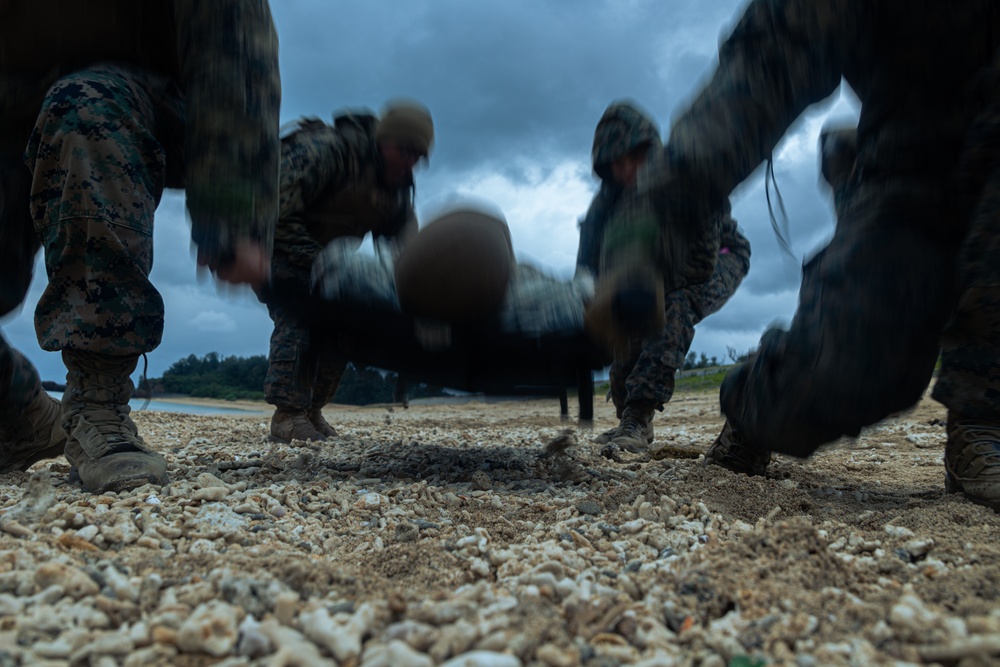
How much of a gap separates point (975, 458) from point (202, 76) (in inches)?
99.8

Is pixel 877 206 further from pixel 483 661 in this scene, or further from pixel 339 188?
pixel 339 188

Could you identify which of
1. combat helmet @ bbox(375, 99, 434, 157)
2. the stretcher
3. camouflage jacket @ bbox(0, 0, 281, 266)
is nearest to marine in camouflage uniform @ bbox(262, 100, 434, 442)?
combat helmet @ bbox(375, 99, 434, 157)

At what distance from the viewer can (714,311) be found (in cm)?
536

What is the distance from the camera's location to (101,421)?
77.3 inches

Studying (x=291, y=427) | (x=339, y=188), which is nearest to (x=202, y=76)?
(x=339, y=188)

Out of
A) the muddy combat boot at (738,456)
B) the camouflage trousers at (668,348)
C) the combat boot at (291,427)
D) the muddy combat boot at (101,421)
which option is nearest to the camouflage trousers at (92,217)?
the muddy combat boot at (101,421)

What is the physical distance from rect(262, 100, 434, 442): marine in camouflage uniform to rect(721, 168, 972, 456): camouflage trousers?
2.36 m

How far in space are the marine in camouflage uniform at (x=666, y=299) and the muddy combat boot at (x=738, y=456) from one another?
1636 millimetres

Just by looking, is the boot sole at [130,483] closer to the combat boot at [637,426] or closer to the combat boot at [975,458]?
the combat boot at [975,458]

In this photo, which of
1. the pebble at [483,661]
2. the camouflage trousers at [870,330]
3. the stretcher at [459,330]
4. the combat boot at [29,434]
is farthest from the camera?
the stretcher at [459,330]

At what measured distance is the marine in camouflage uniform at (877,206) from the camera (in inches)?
70.8

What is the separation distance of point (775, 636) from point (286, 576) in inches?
30.3

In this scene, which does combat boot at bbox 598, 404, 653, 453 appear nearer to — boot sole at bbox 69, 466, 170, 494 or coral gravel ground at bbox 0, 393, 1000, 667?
coral gravel ground at bbox 0, 393, 1000, 667

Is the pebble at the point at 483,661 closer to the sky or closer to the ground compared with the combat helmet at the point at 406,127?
closer to the ground
